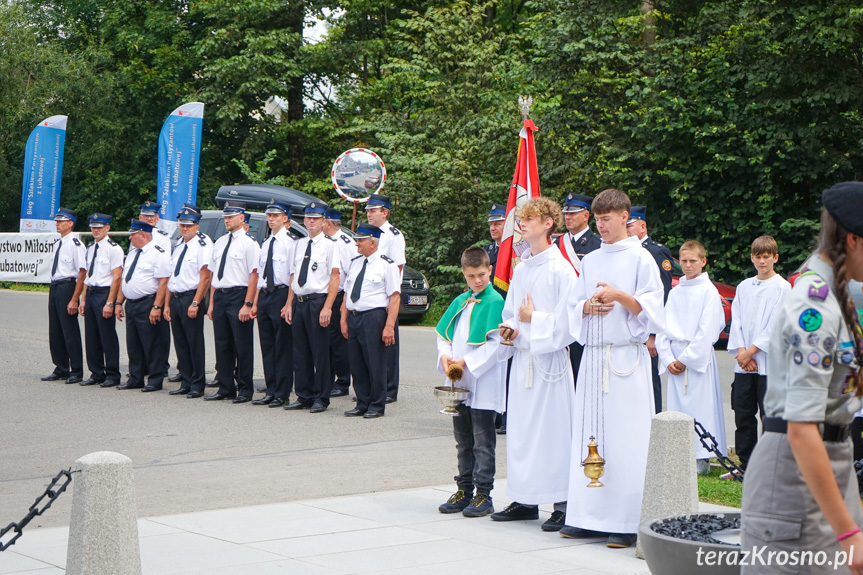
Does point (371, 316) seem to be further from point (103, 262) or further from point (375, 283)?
point (103, 262)

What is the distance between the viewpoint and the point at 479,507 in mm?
6910

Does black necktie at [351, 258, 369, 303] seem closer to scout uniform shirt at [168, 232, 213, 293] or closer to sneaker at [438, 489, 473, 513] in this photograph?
scout uniform shirt at [168, 232, 213, 293]

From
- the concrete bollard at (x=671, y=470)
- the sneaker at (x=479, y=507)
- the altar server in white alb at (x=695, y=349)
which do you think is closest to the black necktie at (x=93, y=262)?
the altar server in white alb at (x=695, y=349)

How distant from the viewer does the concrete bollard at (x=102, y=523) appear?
15.3 feet

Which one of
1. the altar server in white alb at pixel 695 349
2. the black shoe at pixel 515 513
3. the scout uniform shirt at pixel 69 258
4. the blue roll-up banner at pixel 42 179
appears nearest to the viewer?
the black shoe at pixel 515 513

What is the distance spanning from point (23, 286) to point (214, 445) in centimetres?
2274

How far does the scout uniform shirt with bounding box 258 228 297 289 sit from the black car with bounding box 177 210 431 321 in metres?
7.18

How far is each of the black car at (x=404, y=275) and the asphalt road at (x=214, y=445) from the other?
612 cm

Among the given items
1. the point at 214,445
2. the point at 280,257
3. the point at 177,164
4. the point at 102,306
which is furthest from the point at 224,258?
the point at 177,164

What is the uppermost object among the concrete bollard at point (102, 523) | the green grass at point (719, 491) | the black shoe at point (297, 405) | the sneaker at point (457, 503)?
the concrete bollard at point (102, 523)

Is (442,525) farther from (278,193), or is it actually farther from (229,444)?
(278,193)

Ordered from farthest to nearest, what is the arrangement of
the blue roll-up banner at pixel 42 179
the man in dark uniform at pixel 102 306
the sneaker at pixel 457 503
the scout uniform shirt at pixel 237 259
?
the blue roll-up banner at pixel 42 179 < the man in dark uniform at pixel 102 306 < the scout uniform shirt at pixel 237 259 < the sneaker at pixel 457 503

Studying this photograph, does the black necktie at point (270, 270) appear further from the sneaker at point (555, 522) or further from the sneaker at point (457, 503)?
the sneaker at point (555, 522)

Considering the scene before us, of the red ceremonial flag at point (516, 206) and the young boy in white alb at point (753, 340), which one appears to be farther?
the red ceremonial flag at point (516, 206)
